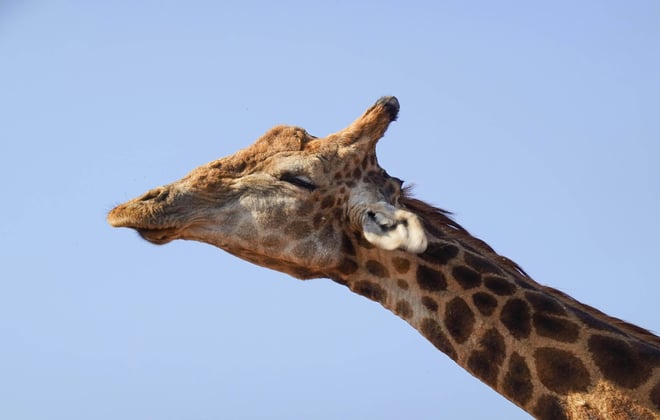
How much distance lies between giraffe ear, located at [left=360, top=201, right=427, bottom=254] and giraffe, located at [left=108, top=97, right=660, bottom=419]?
0.01m

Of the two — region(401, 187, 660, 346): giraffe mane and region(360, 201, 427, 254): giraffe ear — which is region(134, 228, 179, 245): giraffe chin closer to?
region(360, 201, 427, 254): giraffe ear

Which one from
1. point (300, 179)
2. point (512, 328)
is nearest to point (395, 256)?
point (300, 179)

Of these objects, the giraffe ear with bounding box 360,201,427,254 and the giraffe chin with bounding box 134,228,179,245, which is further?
the giraffe chin with bounding box 134,228,179,245

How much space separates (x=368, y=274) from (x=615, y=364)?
83.9 inches

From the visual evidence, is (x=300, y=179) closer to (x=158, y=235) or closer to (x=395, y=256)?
(x=395, y=256)

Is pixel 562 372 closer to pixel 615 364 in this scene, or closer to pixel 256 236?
pixel 615 364

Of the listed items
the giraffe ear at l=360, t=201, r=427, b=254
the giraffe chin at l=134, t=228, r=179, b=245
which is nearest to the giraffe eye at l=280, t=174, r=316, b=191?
the giraffe ear at l=360, t=201, r=427, b=254

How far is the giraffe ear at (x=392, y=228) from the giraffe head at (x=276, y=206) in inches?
0.8

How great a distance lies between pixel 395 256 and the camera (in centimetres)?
780

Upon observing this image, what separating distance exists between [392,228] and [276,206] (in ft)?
3.66

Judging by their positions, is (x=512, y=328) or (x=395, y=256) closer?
(x=512, y=328)

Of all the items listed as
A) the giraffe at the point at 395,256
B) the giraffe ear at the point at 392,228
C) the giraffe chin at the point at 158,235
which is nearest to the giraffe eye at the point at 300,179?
the giraffe at the point at 395,256

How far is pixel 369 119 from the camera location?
27.3ft

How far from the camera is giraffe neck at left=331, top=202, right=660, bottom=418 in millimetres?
6777
